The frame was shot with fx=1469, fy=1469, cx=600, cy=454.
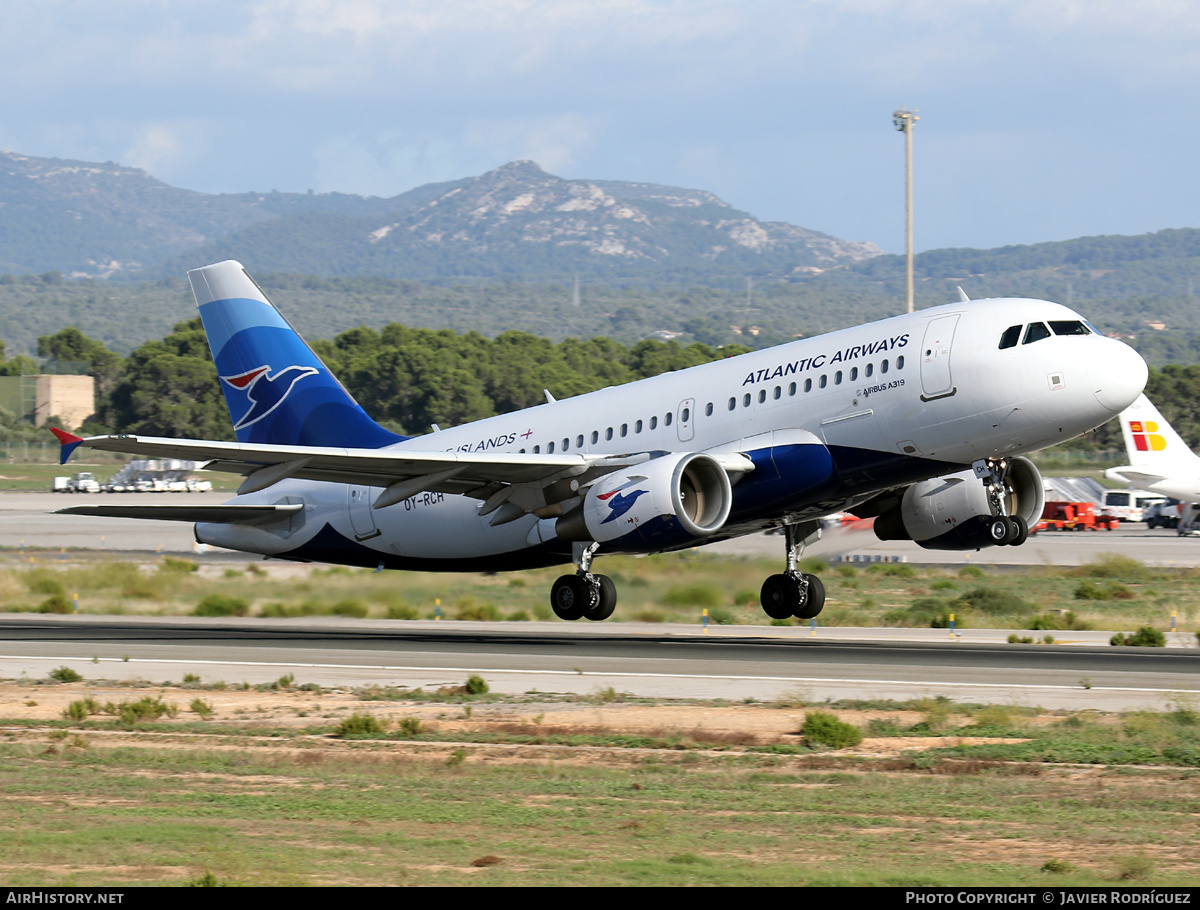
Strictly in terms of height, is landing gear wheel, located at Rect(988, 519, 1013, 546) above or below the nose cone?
below

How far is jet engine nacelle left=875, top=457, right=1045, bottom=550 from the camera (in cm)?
3306

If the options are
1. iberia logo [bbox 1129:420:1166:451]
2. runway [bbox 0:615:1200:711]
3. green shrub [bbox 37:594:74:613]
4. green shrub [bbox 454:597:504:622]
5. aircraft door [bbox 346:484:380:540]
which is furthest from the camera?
iberia logo [bbox 1129:420:1166:451]

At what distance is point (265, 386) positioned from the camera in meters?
37.8

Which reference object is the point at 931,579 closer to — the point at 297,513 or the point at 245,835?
the point at 297,513

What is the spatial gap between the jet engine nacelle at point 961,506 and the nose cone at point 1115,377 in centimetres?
575

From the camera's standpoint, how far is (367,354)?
163 m

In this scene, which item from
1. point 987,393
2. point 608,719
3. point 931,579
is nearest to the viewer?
point 608,719

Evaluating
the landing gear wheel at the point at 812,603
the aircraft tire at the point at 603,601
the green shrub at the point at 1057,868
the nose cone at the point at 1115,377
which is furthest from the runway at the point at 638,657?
the green shrub at the point at 1057,868

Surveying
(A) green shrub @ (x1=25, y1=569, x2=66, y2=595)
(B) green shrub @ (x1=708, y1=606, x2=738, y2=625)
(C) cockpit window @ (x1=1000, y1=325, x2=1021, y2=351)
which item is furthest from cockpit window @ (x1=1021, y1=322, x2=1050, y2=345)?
(A) green shrub @ (x1=25, y1=569, x2=66, y2=595)

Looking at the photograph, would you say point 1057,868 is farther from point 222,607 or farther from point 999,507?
point 222,607

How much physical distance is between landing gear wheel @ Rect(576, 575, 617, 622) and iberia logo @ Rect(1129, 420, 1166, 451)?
54.0m

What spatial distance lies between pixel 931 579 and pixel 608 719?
132ft

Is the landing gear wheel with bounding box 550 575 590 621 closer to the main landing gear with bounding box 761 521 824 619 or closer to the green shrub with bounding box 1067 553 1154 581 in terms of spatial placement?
the main landing gear with bounding box 761 521 824 619


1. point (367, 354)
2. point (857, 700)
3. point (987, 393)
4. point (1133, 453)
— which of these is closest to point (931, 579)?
point (1133, 453)
